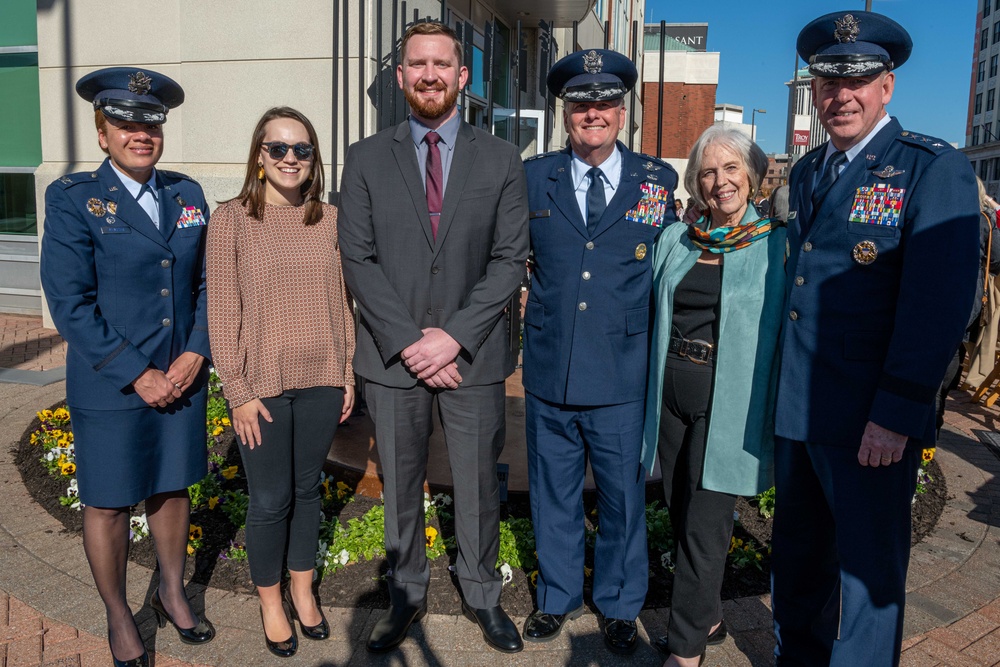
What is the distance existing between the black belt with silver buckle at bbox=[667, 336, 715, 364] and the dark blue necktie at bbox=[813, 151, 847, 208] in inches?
22.9

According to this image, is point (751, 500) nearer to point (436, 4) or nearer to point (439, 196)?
point (439, 196)

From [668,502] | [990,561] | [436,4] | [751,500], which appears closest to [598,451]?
[668,502]

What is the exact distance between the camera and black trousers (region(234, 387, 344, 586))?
2924mm

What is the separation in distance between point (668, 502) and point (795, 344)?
852 mm

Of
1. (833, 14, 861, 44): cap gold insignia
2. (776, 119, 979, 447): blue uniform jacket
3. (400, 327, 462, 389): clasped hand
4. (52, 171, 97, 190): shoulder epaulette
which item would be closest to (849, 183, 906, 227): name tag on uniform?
(776, 119, 979, 447): blue uniform jacket

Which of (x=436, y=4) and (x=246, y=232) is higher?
(x=436, y=4)

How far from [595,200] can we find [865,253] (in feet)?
3.31

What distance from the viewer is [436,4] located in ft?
25.7

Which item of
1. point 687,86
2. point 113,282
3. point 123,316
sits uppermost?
point 687,86

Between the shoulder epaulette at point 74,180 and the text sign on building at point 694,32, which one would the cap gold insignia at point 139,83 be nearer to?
the shoulder epaulette at point 74,180

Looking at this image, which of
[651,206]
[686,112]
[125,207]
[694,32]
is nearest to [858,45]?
[651,206]

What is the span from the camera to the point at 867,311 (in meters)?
2.43

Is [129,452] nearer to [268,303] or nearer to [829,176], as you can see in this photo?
[268,303]

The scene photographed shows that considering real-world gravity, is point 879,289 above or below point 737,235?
below
